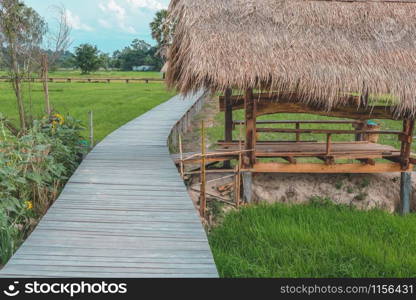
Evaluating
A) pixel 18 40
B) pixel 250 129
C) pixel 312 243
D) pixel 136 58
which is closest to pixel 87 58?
pixel 136 58

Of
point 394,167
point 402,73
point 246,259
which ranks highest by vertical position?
point 402,73

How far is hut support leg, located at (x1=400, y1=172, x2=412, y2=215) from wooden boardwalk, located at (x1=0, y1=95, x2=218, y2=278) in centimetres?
427

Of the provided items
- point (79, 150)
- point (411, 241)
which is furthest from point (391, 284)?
point (79, 150)

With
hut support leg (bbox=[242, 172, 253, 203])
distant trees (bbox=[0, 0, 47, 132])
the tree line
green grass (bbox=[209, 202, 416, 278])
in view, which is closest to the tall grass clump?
distant trees (bbox=[0, 0, 47, 132])

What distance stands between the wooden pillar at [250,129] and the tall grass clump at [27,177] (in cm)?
302

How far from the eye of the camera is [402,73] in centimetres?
677

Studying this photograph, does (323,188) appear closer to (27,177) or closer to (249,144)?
(249,144)

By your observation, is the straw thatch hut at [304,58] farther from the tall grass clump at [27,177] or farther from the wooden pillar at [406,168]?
the tall grass clump at [27,177]

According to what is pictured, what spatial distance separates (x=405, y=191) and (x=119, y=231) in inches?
225

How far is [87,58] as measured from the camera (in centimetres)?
5300

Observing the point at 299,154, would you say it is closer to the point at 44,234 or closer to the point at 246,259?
the point at 246,259

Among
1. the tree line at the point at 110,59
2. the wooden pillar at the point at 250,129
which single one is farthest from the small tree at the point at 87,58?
the wooden pillar at the point at 250,129

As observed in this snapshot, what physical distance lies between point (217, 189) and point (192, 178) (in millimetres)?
603

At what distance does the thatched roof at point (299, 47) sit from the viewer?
6.56m
